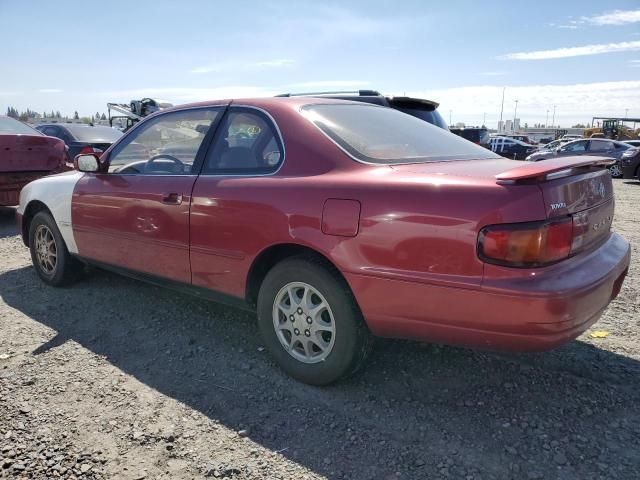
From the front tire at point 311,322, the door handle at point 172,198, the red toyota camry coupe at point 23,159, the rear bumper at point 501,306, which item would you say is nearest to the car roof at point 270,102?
the door handle at point 172,198

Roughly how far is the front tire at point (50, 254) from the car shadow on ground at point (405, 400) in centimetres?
73

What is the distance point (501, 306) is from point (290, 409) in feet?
3.94

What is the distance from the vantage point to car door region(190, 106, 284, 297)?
287 centimetres

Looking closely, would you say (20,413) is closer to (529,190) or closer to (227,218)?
(227,218)

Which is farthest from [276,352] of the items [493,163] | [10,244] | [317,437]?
[10,244]

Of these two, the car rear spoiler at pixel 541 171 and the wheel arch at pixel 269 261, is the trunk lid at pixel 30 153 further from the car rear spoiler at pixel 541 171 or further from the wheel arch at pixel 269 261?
the car rear spoiler at pixel 541 171

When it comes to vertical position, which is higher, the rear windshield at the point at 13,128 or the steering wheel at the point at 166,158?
the rear windshield at the point at 13,128

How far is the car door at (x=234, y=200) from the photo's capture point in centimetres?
287

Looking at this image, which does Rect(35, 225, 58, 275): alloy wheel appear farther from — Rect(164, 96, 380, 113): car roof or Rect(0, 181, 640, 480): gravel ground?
Rect(164, 96, 380, 113): car roof

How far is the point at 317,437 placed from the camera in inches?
95.0

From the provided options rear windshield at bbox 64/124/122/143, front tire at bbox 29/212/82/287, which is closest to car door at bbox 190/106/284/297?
front tire at bbox 29/212/82/287

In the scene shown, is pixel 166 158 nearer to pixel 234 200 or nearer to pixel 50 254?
pixel 234 200

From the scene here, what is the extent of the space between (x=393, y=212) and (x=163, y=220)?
1.71 m

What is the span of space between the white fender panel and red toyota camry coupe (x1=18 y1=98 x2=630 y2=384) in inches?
16.3
